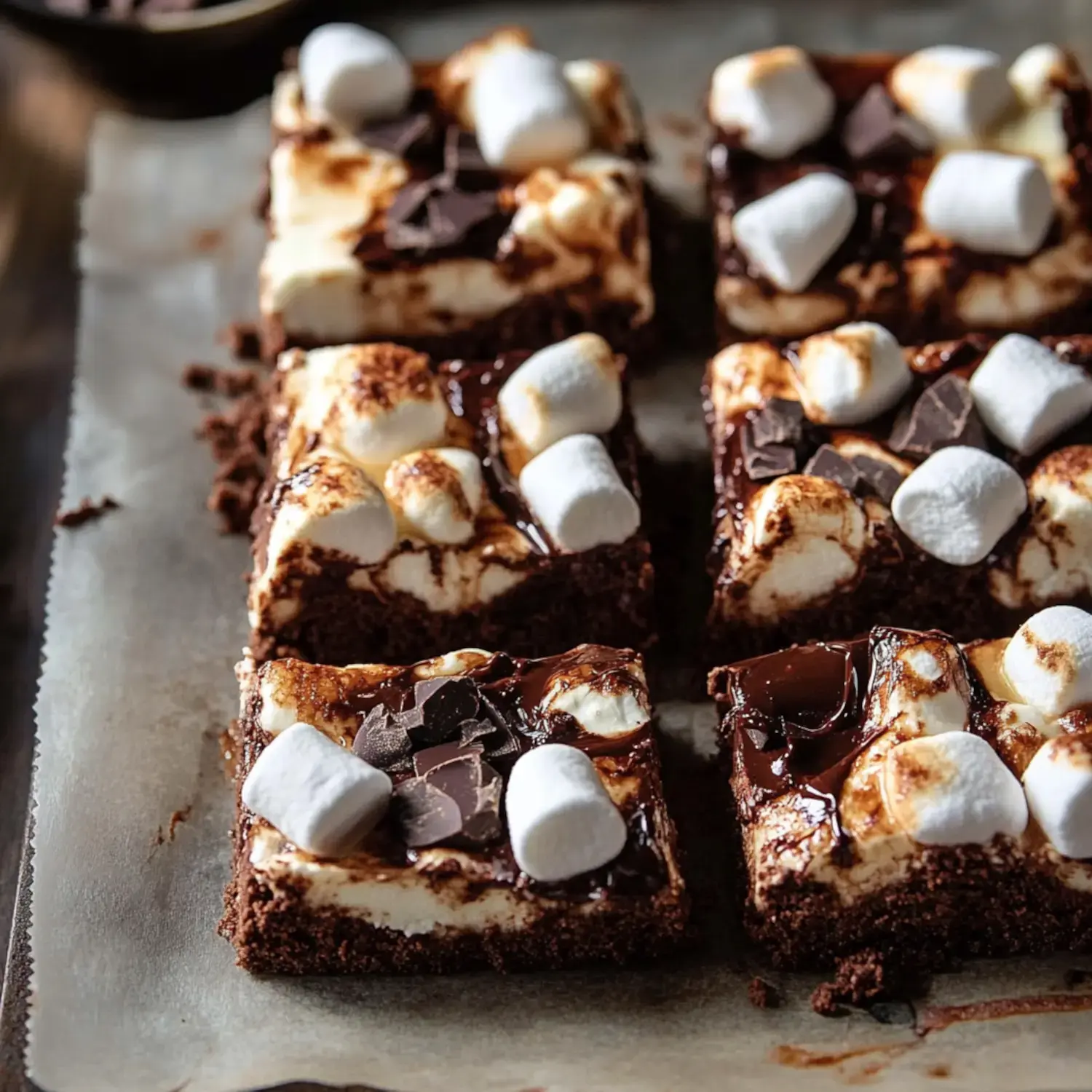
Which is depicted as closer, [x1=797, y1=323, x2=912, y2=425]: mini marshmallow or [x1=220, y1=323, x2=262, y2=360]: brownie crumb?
[x1=797, y1=323, x2=912, y2=425]: mini marshmallow

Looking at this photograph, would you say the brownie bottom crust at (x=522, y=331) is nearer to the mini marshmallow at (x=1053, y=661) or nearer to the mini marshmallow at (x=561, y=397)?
the mini marshmallow at (x=561, y=397)

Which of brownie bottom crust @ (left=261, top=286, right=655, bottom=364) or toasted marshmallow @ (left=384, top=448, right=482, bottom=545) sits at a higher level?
toasted marshmallow @ (left=384, top=448, right=482, bottom=545)

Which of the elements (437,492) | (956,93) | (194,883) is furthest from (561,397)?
(956,93)

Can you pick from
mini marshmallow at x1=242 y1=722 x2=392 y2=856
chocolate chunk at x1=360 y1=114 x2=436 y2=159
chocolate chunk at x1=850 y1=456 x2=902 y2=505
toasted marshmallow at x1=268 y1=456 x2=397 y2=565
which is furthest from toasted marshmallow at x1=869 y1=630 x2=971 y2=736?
chocolate chunk at x1=360 y1=114 x2=436 y2=159

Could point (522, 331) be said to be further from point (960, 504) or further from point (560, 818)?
point (560, 818)

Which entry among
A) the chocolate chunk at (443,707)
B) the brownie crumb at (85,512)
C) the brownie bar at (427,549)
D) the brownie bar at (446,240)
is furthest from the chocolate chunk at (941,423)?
the brownie crumb at (85,512)

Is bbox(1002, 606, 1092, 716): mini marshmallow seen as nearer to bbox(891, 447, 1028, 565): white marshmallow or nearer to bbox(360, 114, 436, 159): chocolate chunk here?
bbox(891, 447, 1028, 565): white marshmallow
